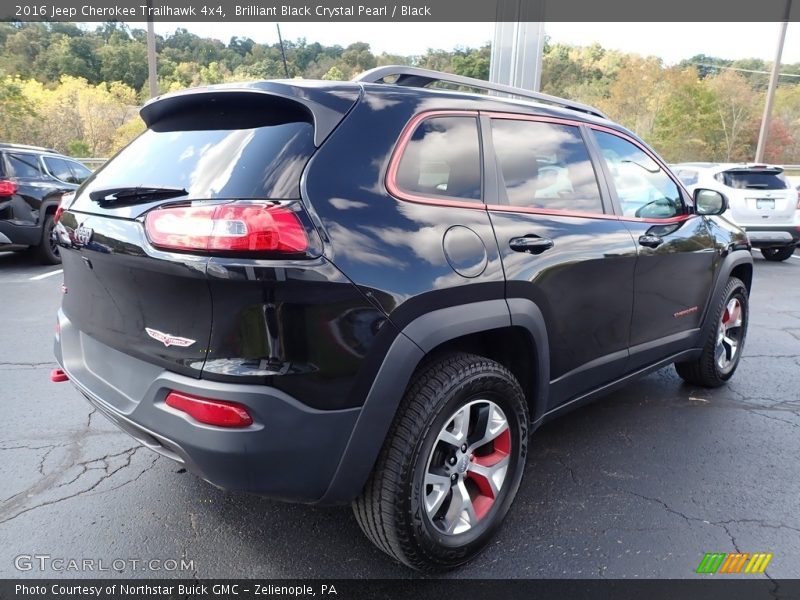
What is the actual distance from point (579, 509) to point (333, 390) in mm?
1477

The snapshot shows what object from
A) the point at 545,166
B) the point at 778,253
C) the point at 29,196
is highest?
the point at 545,166

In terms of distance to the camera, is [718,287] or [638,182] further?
[718,287]

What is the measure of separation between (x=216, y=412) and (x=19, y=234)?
7929 millimetres

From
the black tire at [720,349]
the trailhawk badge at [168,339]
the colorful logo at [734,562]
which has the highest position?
the trailhawk badge at [168,339]

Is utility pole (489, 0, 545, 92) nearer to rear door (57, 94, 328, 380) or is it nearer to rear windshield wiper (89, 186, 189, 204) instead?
rear door (57, 94, 328, 380)

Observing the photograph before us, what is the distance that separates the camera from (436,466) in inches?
83.3

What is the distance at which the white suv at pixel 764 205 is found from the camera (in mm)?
9523

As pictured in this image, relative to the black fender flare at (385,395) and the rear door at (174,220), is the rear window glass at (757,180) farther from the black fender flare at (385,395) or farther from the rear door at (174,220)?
the rear door at (174,220)

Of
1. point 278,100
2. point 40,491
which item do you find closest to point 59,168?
point 40,491

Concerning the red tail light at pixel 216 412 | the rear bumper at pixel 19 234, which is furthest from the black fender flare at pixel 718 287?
the rear bumper at pixel 19 234

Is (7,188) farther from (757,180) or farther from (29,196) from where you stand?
(757,180)

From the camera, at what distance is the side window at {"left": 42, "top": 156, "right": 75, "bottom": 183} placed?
869 cm

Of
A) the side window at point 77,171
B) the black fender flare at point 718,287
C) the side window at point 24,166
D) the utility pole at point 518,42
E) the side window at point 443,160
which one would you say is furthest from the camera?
the side window at point 77,171

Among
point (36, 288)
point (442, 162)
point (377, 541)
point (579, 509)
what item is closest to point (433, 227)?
point (442, 162)
